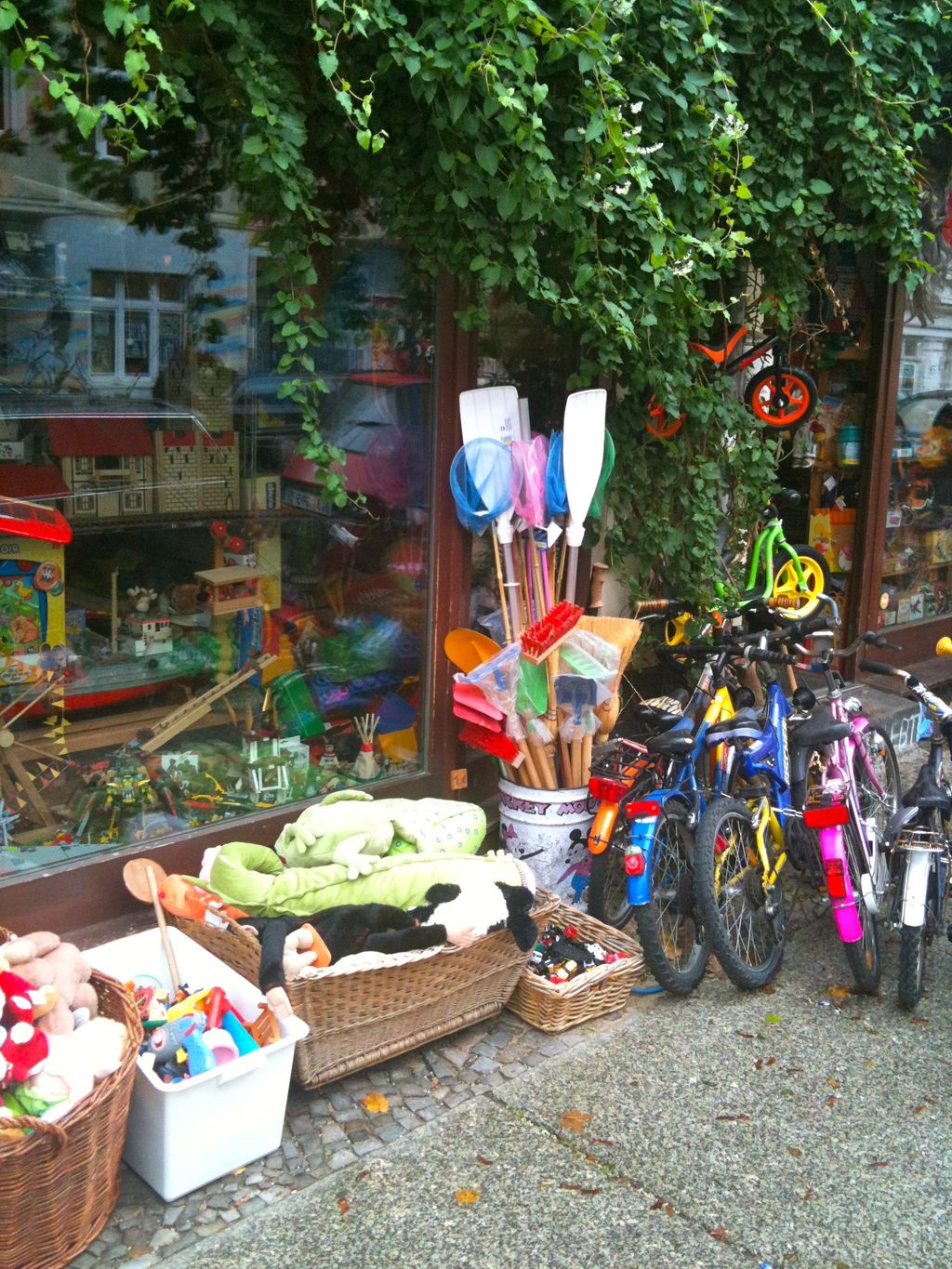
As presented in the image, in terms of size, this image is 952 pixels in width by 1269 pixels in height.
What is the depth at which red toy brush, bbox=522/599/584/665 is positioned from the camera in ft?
14.2

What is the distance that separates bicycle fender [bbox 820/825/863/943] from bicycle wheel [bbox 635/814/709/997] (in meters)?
0.44

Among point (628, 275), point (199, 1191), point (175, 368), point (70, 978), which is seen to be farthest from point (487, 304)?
point (199, 1191)

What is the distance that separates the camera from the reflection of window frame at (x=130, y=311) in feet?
12.8

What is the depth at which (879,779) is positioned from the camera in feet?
16.5

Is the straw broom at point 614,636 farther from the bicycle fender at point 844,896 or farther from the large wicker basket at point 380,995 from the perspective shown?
the large wicker basket at point 380,995

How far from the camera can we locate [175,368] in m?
4.09

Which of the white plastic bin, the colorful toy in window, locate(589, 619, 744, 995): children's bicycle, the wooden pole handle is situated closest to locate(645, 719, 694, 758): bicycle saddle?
locate(589, 619, 744, 995): children's bicycle

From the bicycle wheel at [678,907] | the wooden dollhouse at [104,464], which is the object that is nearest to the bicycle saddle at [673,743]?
the bicycle wheel at [678,907]

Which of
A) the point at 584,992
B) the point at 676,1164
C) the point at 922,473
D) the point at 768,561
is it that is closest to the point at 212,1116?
the point at 676,1164

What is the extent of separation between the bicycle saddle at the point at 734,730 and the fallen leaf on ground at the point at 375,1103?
160cm

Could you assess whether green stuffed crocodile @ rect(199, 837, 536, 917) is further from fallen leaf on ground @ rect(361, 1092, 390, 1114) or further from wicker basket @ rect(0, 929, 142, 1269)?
wicker basket @ rect(0, 929, 142, 1269)

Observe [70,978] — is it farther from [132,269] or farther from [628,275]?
[628,275]

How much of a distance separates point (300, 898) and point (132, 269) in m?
2.05

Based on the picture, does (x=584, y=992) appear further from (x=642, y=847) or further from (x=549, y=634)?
(x=549, y=634)
